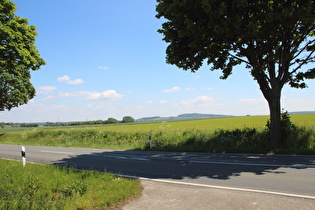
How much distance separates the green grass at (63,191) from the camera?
4.84m

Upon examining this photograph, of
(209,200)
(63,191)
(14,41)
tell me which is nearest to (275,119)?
(209,200)

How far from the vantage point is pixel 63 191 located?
577cm

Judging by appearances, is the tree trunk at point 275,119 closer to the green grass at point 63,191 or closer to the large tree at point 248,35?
the large tree at point 248,35

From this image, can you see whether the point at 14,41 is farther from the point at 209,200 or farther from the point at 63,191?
the point at 209,200

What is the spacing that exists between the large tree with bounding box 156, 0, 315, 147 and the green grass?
7.68 metres

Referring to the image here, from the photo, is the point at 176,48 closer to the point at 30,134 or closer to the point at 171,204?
the point at 171,204

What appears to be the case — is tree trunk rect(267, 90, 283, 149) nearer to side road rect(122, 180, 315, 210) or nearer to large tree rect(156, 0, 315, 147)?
large tree rect(156, 0, 315, 147)

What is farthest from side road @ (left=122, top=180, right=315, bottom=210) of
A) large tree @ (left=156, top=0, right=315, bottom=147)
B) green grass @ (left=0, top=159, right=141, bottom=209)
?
large tree @ (left=156, top=0, right=315, bottom=147)

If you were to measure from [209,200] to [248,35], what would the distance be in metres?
8.04

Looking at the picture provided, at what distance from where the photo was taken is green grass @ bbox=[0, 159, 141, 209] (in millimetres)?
4840

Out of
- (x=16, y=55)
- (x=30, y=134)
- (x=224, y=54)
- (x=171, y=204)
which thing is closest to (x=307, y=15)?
(x=224, y=54)

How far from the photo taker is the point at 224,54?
13.4 metres

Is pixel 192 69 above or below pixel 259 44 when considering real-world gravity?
below

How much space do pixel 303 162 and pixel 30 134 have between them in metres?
34.6
